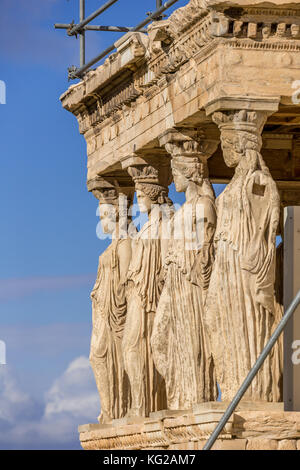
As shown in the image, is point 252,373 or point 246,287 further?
point 246,287

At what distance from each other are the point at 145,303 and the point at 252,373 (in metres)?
5.65

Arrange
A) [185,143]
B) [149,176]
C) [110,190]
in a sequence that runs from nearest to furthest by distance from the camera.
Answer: [185,143] < [149,176] < [110,190]

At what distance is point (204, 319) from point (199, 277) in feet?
2.79

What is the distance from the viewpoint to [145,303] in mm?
23812

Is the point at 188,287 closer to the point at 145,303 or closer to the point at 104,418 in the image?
the point at 145,303

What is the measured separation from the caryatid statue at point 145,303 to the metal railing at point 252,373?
17.2 feet

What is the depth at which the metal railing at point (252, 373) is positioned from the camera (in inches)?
716

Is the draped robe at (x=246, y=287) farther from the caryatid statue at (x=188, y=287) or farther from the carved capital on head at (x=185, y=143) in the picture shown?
the carved capital on head at (x=185, y=143)

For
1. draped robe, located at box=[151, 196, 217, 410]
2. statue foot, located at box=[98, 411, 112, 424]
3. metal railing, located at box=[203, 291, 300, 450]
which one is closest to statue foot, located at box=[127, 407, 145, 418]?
statue foot, located at box=[98, 411, 112, 424]

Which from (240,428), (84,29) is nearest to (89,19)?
(84,29)

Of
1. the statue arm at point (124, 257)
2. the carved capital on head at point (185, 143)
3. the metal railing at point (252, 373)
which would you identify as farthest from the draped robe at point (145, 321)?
the metal railing at point (252, 373)

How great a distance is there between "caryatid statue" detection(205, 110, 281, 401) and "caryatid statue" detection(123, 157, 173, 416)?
2.77 metres

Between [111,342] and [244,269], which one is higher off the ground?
[244,269]
